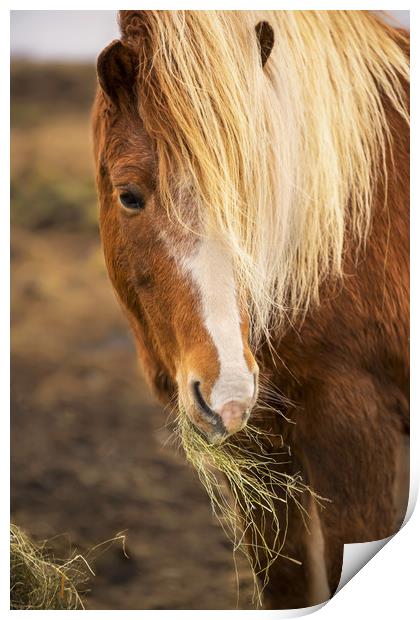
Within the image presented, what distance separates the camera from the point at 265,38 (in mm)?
1020

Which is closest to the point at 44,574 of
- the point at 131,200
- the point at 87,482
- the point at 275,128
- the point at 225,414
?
the point at 87,482

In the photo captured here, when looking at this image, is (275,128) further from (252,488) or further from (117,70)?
(252,488)

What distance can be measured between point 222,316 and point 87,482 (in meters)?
0.40

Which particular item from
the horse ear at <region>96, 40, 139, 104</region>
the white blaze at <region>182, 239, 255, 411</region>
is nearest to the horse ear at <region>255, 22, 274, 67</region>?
the horse ear at <region>96, 40, 139, 104</region>

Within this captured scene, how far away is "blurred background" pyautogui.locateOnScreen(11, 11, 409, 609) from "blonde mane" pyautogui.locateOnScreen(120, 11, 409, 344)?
188mm

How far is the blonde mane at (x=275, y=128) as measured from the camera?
3.20 ft

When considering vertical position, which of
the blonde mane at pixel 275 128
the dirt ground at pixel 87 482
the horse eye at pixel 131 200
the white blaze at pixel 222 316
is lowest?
the dirt ground at pixel 87 482

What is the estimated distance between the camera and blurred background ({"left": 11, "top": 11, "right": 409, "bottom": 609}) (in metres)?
1.13

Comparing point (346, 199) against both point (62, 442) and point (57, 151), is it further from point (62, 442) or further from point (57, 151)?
point (62, 442)

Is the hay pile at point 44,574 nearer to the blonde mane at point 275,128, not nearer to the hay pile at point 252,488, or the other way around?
the hay pile at point 252,488

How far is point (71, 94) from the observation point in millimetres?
1223

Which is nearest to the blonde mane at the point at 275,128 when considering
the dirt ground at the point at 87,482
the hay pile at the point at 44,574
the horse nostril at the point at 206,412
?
the horse nostril at the point at 206,412

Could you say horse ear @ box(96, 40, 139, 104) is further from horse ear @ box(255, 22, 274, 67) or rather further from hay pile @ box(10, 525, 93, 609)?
hay pile @ box(10, 525, 93, 609)

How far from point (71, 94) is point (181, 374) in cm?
54
